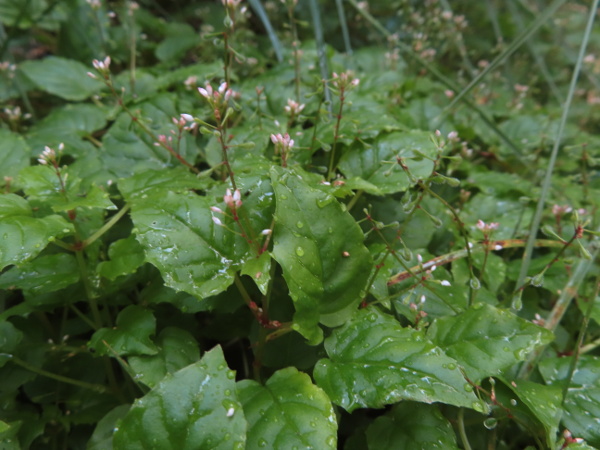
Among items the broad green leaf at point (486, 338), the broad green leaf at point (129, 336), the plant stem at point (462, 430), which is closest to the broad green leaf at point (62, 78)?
the broad green leaf at point (129, 336)

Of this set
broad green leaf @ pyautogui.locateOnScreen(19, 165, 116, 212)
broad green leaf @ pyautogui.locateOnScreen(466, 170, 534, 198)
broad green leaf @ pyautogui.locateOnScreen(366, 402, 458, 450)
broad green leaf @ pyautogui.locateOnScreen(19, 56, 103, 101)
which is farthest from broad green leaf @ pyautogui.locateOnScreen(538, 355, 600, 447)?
broad green leaf @ pyautogui.locateOnScreen(19, 56, 103, 101)

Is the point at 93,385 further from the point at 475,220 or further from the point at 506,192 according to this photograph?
the point at 506,192

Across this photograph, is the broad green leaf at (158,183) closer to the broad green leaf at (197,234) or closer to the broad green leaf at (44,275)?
the broad green leaf at (197,234)

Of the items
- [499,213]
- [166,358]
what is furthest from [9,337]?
[499,213]

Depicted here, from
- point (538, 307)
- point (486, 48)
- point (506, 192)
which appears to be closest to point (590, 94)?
point (486, 48)

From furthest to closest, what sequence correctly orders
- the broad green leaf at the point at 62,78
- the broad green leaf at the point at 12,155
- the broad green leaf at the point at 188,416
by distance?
the broad green leaf at the point at 62,78 < the broad green leaf at the point at 12,155 < the broad green leaf at the point at 188,416

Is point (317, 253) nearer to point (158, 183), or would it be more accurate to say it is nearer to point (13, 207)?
point (158, 183)
